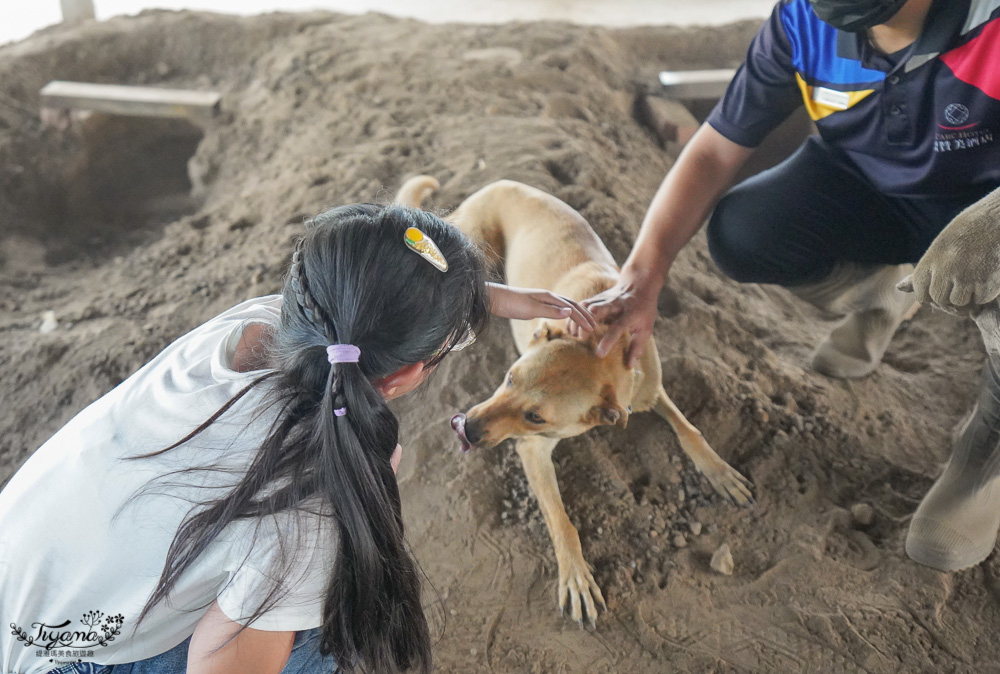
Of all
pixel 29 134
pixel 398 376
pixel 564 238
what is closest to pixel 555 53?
pixel 564 238

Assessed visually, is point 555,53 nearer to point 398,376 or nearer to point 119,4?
point 398,376

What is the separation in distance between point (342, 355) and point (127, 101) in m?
3.71

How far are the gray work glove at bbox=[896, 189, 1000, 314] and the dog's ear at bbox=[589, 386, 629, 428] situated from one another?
2.63 feet

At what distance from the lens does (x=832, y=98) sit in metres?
2.07

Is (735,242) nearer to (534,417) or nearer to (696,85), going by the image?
(534,417)

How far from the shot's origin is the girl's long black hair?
1.16 metres

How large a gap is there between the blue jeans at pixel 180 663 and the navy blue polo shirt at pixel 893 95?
185 centimetres

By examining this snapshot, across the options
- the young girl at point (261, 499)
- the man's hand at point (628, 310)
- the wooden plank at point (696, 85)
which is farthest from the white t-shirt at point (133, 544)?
the wooden plank at point (696, 85)

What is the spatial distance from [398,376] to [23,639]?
32.2 inches

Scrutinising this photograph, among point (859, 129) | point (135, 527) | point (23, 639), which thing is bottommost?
point (23, 639)

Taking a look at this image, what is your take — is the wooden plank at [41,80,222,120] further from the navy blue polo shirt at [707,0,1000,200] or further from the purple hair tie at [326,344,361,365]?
the purple hair tie at [326,344,361,365]

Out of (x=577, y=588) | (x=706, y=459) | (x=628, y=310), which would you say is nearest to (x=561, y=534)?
(x=577, y=588)

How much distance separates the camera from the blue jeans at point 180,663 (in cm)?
131

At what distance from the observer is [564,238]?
95.7 inches
